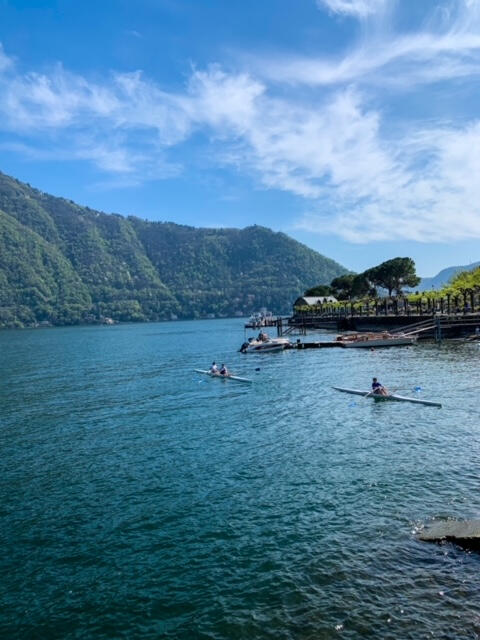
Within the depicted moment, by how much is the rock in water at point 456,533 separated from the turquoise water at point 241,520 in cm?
31

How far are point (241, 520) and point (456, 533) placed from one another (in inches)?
272

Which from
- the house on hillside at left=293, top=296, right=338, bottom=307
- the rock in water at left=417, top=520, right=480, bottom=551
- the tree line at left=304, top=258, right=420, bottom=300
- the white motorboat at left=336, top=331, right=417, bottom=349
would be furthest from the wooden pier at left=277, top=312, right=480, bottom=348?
the house on hillside at left=293, top=296, right=338, bottom=307

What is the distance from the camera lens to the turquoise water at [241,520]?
1229cm

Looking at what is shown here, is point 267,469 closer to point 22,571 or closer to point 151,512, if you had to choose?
point 151,512

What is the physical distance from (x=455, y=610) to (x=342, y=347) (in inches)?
2767

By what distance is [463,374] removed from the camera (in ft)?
150

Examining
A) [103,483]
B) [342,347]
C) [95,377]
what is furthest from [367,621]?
[342,347]

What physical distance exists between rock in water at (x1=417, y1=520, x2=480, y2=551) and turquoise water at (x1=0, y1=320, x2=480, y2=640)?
31 cm

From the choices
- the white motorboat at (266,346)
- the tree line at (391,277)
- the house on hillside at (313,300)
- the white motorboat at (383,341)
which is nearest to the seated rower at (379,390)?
the white motorboat at (383,341)

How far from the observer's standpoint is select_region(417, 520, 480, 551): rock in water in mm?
14453

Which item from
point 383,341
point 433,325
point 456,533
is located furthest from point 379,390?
point 433,325

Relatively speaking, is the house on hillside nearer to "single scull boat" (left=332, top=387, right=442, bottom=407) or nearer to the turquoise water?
"single scull boat" (left=332, top=387, right=442, bottom=407)

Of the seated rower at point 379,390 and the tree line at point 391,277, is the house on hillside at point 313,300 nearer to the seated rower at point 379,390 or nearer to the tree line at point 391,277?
the tree line at point 391,277

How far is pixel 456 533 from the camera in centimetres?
1493
